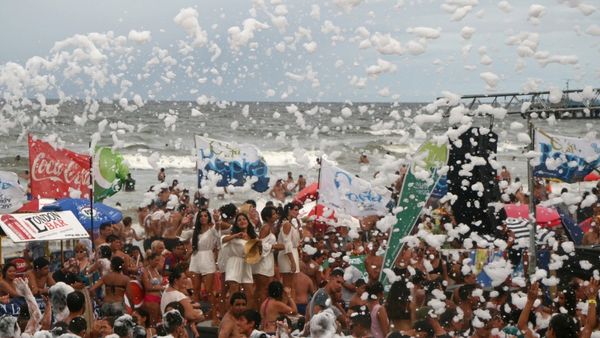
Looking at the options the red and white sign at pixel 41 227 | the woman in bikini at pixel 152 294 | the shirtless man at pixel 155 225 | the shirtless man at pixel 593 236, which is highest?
the red and white sign at pixel 41 227

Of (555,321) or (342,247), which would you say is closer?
(555,321)

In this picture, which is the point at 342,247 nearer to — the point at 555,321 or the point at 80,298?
the point at 80,298

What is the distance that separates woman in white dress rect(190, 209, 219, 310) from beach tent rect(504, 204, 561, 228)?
4.88 meters

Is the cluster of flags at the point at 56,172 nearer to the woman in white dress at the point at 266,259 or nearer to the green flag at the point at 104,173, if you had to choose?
the green flag at the point at 104,173

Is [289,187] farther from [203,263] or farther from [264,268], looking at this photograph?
[264,268]

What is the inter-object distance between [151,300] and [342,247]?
482 centimetres

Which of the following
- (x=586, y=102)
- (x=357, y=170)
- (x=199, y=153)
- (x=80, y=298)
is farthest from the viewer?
(x=357, y=170)

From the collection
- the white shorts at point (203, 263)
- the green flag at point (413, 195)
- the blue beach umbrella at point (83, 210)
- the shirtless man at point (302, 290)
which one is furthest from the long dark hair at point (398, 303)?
the blue beach umbrella at point (83, 210)

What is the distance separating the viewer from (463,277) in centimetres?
1130

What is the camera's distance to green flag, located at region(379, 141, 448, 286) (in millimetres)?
10383

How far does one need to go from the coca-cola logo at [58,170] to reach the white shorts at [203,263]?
14.2 ft

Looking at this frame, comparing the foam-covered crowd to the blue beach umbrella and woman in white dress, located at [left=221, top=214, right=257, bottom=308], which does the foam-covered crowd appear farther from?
the blue beach umbrella

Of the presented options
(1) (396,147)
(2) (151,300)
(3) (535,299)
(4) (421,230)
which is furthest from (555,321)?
(1) (396,147)

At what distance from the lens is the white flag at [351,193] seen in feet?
45.0
